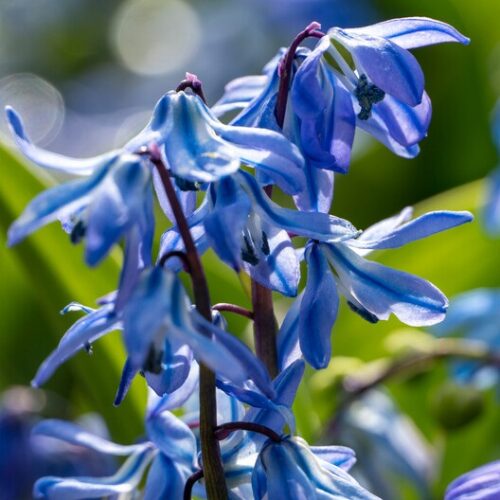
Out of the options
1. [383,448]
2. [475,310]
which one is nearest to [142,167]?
[383,448]

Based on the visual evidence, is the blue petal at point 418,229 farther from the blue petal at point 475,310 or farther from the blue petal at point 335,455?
the blue petal at point 475,310

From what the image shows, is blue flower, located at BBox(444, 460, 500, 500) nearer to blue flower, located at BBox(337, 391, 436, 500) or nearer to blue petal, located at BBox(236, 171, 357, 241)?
blue petal, located at BBox(236, 171, 357, 241)

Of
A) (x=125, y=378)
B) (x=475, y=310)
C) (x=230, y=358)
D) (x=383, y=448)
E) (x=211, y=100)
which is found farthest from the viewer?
(x=211, y=100)

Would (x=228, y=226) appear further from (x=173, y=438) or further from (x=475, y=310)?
(x=475, y=310)

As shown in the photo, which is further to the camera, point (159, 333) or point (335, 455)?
point (335, 455)

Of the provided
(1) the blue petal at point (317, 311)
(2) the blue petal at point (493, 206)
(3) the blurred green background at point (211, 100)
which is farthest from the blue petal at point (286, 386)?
(2) the blue petal at point (493, 206)

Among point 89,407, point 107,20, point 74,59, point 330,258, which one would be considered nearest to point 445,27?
point 330,258
